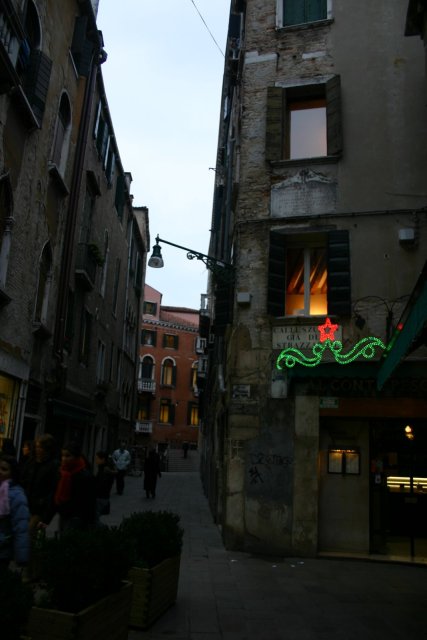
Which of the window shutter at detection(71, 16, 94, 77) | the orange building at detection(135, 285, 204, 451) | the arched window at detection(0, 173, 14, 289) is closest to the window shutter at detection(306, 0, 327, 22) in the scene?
the window shutter at detection(71, 16, 94, 77)

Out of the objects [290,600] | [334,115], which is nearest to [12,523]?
[290,600]

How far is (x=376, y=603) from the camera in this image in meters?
6.61

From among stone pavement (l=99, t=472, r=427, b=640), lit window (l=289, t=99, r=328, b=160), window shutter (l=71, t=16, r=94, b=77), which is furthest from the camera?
window shutter (l=71, t=16, r=94, b=77)

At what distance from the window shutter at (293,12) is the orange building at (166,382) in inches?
1548

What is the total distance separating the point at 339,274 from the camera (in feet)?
33.7

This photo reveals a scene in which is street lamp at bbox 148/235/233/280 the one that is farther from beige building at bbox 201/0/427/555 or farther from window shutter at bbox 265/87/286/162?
window shutter at bbox 265/87/286/162

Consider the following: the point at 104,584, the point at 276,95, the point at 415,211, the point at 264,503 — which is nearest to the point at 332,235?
the point at 415,211

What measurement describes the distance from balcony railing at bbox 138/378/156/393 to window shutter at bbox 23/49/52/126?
39.7 m

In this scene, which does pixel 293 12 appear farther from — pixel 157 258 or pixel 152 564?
pixel 152 564

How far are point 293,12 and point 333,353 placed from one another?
775cm

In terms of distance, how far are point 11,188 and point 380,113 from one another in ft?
24.4

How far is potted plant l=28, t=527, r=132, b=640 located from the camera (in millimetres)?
3766

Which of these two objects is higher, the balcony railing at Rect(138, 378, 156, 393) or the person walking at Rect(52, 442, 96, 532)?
the balcony railing at Rect(138, 378, 156, 393)

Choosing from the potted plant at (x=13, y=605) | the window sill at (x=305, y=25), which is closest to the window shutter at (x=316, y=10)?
the window sill at (x=305, y=25)
